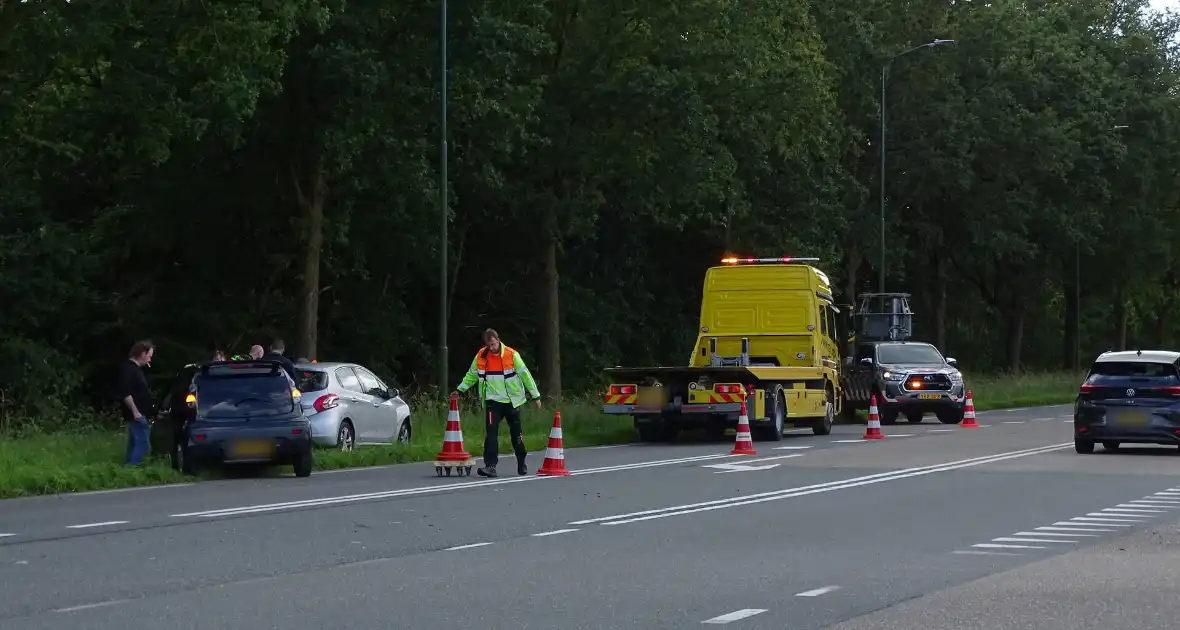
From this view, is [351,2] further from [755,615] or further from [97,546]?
[755,615]

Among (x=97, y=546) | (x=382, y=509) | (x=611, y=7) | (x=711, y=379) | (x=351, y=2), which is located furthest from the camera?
(x=611, y=7)

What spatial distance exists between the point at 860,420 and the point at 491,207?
12.2m

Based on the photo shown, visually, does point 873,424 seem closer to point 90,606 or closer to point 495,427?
point 495,427

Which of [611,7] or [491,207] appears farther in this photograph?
[491,207]

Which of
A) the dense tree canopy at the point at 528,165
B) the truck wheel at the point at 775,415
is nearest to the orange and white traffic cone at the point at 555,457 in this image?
the truck wheel at the point at 775,415

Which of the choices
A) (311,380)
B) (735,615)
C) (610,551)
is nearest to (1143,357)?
(311,380)

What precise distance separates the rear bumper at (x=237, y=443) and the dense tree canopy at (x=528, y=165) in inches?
389

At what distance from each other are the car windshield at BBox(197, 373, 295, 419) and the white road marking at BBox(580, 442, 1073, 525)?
244 inches

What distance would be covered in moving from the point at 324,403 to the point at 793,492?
342 inches

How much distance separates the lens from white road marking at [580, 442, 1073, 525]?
1736 centimetres

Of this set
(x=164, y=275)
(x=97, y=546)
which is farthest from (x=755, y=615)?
(x=164, y=275)

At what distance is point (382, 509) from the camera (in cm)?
1806

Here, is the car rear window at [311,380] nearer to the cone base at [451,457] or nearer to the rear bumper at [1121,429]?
the cone base at [451,457]

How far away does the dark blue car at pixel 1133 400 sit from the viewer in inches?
1078
